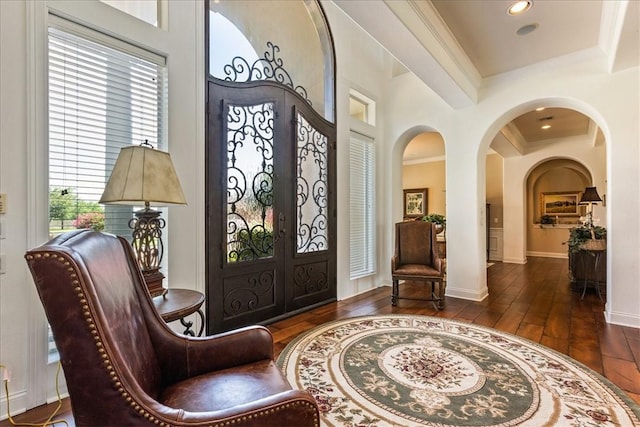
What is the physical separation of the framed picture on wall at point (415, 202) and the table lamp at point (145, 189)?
827 centimetres

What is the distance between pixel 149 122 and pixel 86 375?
6.87 ft

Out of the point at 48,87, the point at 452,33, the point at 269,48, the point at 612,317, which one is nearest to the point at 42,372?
the point at 48,87

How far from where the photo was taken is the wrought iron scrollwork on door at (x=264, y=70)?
2996mm

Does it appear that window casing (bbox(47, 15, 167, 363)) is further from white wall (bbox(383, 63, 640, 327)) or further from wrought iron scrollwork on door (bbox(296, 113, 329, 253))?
white wall (bbox(383, 63, 640, 327))

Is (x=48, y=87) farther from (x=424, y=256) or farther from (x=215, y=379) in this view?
(x=424, y=256)

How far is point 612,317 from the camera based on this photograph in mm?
3199

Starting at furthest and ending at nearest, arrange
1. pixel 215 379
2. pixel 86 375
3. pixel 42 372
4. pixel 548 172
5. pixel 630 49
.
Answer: pixel 548 172, pixel 630 49, pixel 42 372, pixel 215 379, pixel 86 375

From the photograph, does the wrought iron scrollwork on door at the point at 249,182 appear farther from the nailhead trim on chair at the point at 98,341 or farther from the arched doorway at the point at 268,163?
the nailhead trim on chair at the point at 98,341

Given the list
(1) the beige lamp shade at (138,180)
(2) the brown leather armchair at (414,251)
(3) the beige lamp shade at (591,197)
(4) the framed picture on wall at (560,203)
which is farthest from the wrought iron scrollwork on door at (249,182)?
(4) the framed picture on wall at (560,203)

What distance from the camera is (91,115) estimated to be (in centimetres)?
210

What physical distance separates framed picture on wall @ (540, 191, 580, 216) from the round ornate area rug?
283 inches

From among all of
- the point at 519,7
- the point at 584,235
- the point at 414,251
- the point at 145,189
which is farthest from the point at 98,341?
the point at 584,235

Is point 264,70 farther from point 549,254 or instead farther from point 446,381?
point 549,254

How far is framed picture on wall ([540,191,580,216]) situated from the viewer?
793 cm
